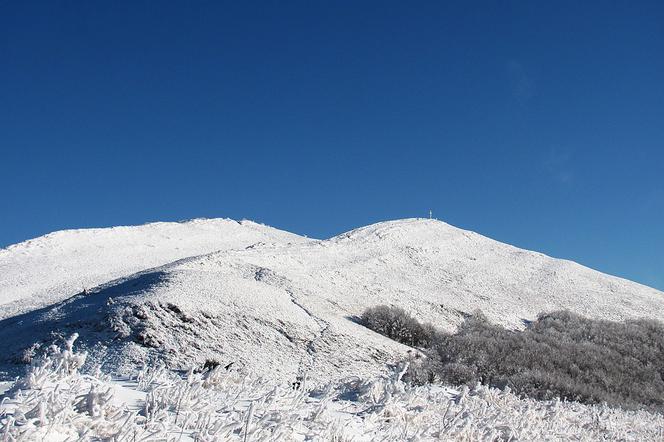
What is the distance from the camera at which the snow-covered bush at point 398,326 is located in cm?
1658

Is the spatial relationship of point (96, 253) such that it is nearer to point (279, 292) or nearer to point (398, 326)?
point (279, 292)

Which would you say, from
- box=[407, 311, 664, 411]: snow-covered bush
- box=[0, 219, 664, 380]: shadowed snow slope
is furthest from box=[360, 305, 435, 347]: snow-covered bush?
box=[0, 219, 664, 380]: shadowed snow slope

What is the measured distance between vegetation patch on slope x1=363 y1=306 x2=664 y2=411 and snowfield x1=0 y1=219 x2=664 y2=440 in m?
1.15

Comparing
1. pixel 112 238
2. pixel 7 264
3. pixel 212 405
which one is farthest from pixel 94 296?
pixel 112 238

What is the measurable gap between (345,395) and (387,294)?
44.8ft

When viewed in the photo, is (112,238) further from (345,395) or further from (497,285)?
(345,395)

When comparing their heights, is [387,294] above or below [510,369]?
above

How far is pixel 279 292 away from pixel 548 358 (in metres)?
8.19

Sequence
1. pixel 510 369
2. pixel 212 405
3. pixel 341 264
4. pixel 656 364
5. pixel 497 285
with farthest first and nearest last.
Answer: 1. pixel 497 285
2. pixel 341 264
3. pixel 656 364
4. pixel 510 369
5. pixel 212 405

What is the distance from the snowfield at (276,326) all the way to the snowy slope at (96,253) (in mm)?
173

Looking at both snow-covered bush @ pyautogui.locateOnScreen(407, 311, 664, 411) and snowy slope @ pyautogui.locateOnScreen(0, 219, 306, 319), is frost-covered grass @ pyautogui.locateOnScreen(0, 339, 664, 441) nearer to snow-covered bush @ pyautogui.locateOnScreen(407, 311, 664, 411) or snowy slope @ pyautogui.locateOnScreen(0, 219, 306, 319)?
snow-covered bush @ pyautogui.locateOnScreen(407, 311, 664, 411)

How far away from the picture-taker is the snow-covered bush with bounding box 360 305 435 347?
16578 mm

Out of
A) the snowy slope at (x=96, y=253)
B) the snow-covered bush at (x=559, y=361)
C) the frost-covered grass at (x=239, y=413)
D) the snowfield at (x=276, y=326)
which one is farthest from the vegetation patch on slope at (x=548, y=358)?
the snowy slope at (x=96, y=253)

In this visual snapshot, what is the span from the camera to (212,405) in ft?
16.3
